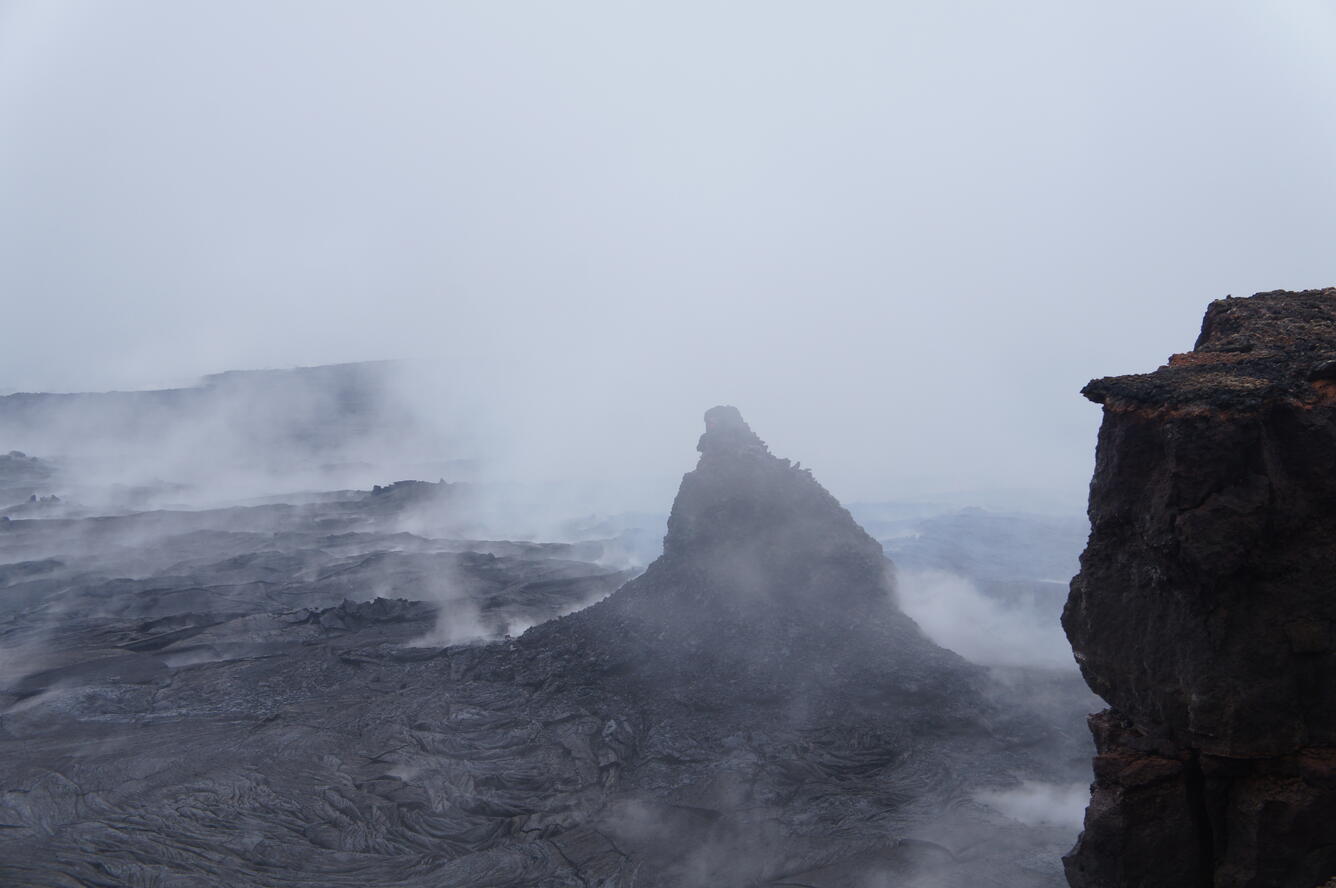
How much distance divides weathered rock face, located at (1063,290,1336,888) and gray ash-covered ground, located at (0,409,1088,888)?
657 centimetres

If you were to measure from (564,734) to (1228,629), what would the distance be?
15.0 metres

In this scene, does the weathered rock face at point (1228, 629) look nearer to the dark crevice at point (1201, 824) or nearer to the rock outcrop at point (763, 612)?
the dark crevice at point (1201, 824)

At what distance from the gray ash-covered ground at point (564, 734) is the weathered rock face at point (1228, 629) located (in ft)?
21.6

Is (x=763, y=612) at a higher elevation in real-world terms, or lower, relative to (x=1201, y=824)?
lower

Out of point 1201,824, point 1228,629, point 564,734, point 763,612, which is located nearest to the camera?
point 1228,629

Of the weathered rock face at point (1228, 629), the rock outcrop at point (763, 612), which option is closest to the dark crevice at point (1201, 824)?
the weathered rock face at point (1228, 629)

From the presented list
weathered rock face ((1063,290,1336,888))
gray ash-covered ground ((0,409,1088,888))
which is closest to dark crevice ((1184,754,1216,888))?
weathered rock face ((1063,290,1336,888))

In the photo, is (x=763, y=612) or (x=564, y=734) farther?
(x=763, y=612)

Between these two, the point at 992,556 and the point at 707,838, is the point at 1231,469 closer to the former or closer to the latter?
the point at 707,838

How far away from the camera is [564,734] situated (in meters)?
19.2

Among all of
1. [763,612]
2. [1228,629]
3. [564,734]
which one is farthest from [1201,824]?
[763,612]

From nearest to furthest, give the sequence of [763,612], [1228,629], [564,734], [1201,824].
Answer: [1228,629] < [1201,824] < [564,734] < [763,612]

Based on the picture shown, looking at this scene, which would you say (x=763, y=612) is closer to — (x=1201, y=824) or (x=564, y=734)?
(x=564, y=734)

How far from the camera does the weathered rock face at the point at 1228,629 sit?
6461 mm
